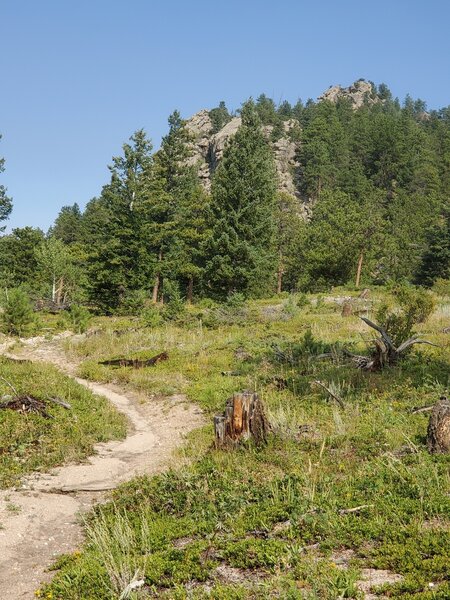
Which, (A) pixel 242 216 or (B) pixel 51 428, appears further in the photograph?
(A) pixel 242 216

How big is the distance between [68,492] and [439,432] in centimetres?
Answer: 585

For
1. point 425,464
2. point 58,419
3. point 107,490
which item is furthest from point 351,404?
point 58,419

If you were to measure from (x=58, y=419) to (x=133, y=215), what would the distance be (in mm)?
24120

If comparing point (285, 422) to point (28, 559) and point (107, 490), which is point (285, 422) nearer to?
point (107, 490)

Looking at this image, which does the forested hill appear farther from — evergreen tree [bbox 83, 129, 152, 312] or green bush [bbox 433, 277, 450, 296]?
green bush [bbox 433, 277, 450, 296]

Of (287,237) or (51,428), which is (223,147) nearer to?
(287,237)

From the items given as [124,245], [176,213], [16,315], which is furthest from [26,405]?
[176,213]

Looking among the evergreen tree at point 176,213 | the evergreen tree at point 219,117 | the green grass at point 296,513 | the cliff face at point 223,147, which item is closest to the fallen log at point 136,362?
the green grass at point 296,513

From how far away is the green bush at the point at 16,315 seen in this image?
77.2ft

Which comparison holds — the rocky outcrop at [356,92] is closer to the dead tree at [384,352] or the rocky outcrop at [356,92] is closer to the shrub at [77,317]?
the shrub at [77,317]

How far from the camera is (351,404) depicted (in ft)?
33.1

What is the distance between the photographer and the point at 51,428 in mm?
10328

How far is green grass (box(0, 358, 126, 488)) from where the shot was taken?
28.9ft

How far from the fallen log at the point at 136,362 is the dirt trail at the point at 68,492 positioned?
A: 369 cm
